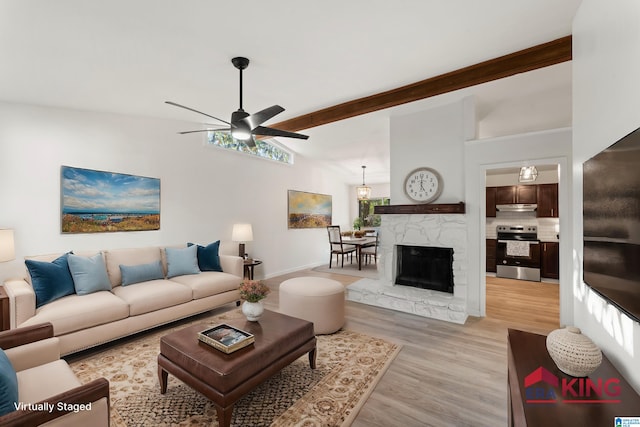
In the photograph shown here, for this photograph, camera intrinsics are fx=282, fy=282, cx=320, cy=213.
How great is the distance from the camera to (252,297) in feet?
7.82

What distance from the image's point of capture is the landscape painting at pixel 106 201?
3.46 m

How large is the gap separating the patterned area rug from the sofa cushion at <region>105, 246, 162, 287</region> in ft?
2.80

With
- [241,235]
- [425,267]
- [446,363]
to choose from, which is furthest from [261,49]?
[425,267]

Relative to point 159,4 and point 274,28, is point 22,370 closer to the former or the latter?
point 159,4

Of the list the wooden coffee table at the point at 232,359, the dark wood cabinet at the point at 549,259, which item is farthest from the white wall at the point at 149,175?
the dark wood cabinet at the point at 549,259

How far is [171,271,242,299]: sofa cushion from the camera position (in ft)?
11.6

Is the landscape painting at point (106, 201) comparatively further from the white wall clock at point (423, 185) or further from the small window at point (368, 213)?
the small window at point (368, 213)

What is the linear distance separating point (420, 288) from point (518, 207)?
10.3ft

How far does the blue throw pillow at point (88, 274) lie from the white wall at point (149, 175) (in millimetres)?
674

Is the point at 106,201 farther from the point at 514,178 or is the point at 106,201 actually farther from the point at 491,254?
the point at 514,178

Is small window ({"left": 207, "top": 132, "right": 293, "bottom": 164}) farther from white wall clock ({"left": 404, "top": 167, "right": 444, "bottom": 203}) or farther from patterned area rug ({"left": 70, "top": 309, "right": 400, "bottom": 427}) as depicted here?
patterned area rug ({"left": 70, "top": 309, "right": 400, "bottom": 427})

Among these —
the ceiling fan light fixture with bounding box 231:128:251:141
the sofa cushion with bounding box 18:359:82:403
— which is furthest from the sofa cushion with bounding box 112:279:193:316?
the ceiling fan light fixture with bounding box 231:128:251:141

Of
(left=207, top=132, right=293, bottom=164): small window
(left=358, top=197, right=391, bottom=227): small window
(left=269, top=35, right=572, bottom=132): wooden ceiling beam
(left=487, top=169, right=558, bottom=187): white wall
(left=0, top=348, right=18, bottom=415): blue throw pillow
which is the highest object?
(left=269, top=35, right=572, bottom=132): wooden ceiling beam

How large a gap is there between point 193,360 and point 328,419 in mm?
972
